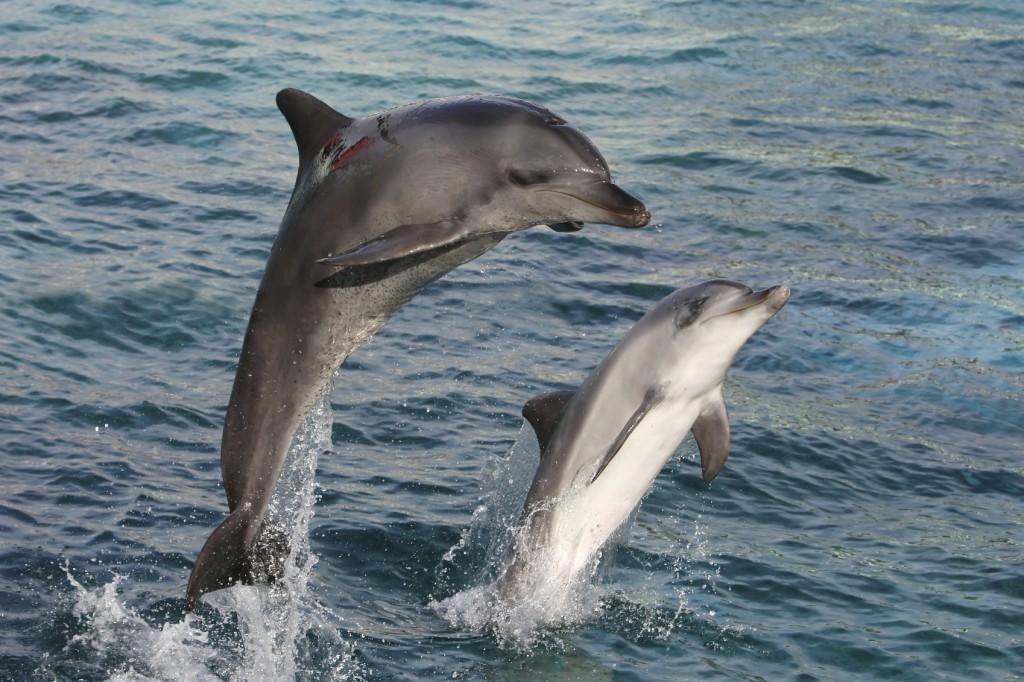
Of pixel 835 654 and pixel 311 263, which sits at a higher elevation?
pixel 311 263

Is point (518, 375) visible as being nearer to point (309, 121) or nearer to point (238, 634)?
point (238, 634)

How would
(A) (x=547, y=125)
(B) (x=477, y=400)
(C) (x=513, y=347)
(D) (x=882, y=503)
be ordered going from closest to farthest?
(A) (x=547, y=125) → (D) (x=882, y=503) → (B) (x=477, y=400) → (C) (x=513, y=347)

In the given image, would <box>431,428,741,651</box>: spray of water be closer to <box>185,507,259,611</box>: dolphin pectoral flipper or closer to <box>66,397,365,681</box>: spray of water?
<box>66,397,365,681</box>: spray of water

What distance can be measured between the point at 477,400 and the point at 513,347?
1293 mm

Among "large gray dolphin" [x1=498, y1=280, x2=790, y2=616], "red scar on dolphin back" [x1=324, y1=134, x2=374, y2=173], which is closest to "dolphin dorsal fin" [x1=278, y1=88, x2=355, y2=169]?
"red scar on dolphin back" [x1=324, y1=134, x2=374, y2=173]

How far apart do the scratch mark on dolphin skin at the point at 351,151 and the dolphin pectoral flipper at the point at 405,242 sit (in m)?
0.54

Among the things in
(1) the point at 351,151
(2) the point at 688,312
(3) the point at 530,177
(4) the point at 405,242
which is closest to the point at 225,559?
(4) the point at 405,242

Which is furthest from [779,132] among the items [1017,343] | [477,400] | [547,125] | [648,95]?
[547,125]

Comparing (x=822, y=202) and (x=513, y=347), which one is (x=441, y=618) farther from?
(x=822, y=202)

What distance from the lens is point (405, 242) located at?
621cm

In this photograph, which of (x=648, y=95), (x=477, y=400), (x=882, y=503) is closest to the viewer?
(x=882, y=503)

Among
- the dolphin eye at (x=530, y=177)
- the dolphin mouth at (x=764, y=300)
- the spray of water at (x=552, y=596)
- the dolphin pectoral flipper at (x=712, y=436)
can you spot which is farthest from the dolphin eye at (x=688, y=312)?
the dolphin eye at (x=530, y=177)

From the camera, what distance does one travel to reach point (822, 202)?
18.0 meters

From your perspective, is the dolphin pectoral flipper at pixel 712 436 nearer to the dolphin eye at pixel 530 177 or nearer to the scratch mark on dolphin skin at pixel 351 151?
the dolphin eye at pixel 530 177
